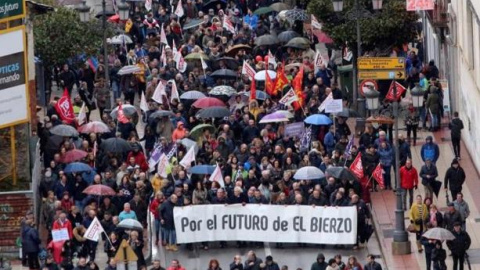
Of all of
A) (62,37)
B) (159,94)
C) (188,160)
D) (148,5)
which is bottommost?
(188,160)

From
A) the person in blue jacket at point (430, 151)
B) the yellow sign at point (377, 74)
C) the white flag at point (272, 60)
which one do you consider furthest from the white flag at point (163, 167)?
the white flag at point (272, 60)

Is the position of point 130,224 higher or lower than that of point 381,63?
lower

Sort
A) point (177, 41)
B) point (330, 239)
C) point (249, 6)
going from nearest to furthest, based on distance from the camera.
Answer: point (330, 239) < point (177, 41) < point (249, 6)

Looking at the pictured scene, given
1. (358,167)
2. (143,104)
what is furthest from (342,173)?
(143,104)

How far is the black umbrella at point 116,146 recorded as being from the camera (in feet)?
188

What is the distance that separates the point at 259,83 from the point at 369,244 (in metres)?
13.6

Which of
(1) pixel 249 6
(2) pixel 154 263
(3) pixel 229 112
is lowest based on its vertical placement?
(2) pixel 154 263

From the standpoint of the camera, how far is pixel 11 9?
54219 millimetres

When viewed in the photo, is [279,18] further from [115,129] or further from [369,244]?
→ [369,244]

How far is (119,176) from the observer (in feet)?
181

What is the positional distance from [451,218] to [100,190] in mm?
8478

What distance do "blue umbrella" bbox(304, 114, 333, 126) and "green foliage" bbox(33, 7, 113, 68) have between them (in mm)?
12032

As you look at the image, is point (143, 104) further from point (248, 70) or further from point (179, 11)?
point (179, 11)

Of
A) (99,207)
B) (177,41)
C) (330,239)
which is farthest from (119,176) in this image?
(177,41)
